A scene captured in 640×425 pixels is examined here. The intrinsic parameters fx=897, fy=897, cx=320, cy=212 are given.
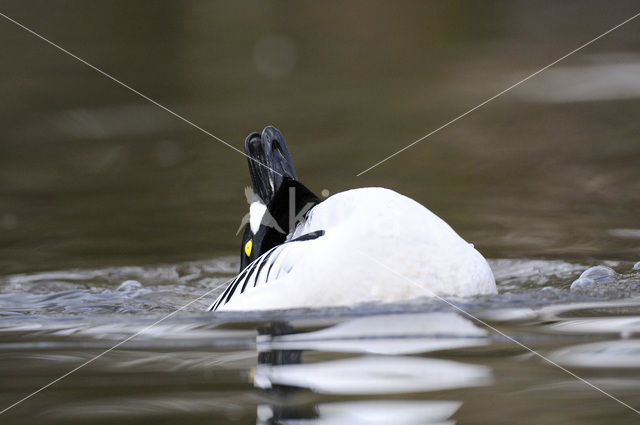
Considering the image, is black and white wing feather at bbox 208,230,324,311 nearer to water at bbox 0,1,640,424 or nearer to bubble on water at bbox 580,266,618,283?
water at bbox 0,1,640,424

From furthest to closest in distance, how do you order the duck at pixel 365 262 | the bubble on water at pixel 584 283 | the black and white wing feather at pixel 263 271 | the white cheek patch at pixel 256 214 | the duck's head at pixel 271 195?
the white cheek patch at pixel 256 214 < the bubble on water at pixel 584 283 < the duck's head at pixel 271 195 < the black and white wing feather at pixel 263 271 < the duck at pixel 365 262

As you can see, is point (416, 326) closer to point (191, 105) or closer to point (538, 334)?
point (538, 334)

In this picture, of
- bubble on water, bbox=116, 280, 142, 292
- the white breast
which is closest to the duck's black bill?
the white breast

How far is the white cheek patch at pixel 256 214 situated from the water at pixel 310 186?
491 mm

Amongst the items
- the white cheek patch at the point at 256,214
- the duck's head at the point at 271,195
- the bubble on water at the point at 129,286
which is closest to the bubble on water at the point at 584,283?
the duck's head at the point at 271,195

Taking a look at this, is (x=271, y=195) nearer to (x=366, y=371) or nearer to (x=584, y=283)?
(x=584, y=283)

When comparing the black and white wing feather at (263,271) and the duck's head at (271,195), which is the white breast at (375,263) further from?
the duck's head at (271,195)

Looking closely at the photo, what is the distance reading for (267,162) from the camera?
12.4ft

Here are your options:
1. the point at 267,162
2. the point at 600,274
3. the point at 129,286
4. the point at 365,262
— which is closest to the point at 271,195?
the point at 267,162

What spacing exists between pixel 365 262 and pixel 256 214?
41.2 inches

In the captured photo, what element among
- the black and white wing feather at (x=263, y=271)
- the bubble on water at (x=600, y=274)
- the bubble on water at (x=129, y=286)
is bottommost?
the bubble on water at (x=600, y=274)

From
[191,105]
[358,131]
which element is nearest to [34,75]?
[191,105]

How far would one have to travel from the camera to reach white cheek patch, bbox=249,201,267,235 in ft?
12.7

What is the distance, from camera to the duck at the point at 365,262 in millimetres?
2988
